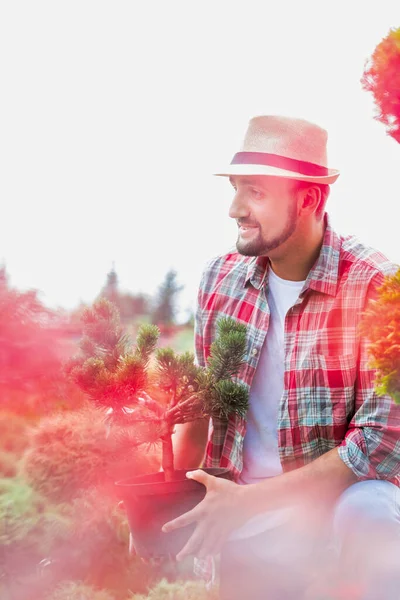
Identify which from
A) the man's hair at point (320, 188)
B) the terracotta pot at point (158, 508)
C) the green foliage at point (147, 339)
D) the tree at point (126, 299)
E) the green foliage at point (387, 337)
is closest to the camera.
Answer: the green foliage at point (387, 337)

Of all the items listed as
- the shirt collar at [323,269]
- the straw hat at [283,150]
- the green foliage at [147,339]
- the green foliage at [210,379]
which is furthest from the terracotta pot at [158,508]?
the straw hat at [283,150]

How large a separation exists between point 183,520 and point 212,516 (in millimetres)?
55

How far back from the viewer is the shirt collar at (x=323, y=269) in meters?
1.30

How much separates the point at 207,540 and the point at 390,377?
0.50m

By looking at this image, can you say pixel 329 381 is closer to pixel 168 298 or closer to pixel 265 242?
pixel 265 242

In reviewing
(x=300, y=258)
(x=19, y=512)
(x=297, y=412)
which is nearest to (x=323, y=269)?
(x=300, y=258)

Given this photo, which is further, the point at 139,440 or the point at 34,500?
the point at 34,500

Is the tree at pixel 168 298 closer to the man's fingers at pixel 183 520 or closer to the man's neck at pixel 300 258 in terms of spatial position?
the man's neck at pixel 300 258

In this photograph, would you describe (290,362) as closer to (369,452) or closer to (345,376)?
(345,376)

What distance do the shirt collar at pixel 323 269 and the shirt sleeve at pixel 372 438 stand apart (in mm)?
155

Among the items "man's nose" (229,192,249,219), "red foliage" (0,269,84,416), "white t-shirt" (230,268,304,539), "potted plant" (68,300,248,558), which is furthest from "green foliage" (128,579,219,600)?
"man's nose" (229,192,249,219)

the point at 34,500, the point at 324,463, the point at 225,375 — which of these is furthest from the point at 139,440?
the point at 34,500

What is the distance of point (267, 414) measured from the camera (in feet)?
4.32

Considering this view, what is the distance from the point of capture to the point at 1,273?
1.56 meters
